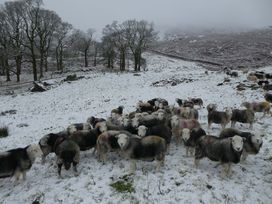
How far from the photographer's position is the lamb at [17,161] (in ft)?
34.1

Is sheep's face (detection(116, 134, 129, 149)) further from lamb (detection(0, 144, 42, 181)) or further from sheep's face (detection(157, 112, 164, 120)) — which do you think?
sheep's face (detection(157, 112, 164, 120))

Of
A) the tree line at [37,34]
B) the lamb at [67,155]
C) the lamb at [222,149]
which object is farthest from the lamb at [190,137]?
the tree line at [37,34]

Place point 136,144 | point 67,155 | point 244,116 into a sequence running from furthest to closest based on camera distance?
point 244,116
point 67,155
point 136,144

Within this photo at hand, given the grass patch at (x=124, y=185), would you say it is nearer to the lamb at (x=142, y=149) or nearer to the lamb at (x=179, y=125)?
the lamb at (x=142, y=149)

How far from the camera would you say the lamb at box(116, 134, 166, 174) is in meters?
10.7

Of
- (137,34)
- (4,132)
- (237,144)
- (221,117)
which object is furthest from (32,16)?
(237,144)

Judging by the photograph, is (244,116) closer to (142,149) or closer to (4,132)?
(142,149)

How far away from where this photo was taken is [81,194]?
9805mm

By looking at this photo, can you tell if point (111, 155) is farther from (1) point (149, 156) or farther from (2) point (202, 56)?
(2) point (202, 56)

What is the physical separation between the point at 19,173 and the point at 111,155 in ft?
11.9

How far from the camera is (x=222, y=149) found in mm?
10312

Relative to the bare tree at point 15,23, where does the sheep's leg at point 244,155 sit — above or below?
below

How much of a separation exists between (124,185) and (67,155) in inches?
97.3

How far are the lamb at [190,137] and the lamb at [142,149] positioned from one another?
1.28 metres
